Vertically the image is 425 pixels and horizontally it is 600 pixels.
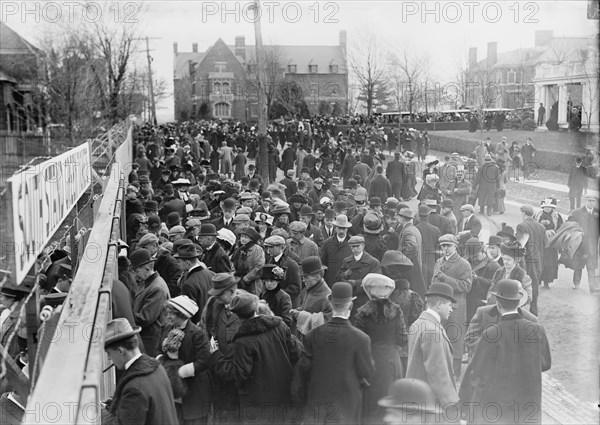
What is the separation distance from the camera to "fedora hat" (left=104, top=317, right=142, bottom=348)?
13.6 feet

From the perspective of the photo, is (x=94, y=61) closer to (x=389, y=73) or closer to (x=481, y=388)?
(x=389, y=73)

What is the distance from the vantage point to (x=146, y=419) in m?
4.02

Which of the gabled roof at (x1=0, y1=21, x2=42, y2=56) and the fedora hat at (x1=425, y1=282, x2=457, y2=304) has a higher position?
the gabled roof at (x1=0, y1=21, x2=42, y2=56)

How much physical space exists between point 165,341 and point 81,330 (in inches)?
58.3

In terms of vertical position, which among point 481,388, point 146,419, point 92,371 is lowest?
point 481,388

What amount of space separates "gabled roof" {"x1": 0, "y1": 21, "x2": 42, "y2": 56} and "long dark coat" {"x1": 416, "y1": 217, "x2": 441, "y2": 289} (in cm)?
3889

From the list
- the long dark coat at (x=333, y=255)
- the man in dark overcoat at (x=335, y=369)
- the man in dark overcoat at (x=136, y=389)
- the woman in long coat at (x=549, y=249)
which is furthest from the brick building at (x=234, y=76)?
the man in dark overcoat at (x=136, y=389)

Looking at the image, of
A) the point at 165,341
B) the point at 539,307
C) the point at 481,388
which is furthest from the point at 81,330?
the point at 539,307

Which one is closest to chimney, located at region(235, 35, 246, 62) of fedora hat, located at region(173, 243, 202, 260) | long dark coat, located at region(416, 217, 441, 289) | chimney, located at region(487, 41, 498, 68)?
chimney, located at region(487, 41, 498, 68)

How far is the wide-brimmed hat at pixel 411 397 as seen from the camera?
5.02 meters

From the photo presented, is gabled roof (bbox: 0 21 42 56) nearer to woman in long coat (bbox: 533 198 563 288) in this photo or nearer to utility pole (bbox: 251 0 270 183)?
utility pole (bbox: 251 0 270 183)

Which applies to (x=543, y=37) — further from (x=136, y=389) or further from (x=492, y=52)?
(x=136, y=389)

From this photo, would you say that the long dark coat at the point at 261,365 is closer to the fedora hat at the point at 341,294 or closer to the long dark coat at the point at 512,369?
the fedora hat at the point at 341,294

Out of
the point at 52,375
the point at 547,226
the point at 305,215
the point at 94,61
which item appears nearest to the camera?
the point at 52,375
